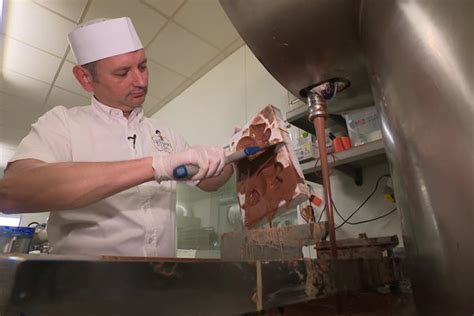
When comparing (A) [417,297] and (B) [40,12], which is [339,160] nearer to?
(A) [417,297]

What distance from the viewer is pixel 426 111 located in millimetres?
412

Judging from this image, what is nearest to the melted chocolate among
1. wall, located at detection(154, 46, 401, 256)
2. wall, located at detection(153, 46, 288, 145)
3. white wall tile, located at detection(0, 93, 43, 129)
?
wall, located at detection(154, 46, 401, 256)

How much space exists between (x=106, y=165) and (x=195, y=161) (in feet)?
0.66

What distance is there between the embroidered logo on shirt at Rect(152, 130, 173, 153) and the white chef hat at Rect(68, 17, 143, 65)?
31 cm

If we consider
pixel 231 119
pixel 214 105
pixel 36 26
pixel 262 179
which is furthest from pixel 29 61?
pixel 262 179

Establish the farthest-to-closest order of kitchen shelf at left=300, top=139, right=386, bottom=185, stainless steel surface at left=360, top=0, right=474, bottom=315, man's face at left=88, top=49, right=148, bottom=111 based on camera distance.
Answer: kitchen shelf at left=300, top=139, right=386, bottom=185 → man's face at left=88, top=49, right=148, bottom=111 → stainless steel surface at left=360, top=0, right=474, bottom=315

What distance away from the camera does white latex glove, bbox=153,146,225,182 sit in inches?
25.8

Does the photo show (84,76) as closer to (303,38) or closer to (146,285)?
(303,38)

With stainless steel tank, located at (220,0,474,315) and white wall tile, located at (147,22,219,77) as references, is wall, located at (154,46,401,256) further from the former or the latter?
stainless steel tank, located at (220,0,474,315)

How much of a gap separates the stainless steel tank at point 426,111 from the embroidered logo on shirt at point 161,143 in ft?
1.97

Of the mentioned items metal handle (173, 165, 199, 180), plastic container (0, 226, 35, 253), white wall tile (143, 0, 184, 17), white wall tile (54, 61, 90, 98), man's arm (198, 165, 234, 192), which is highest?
white wall tile (143, 0, 184, 17)

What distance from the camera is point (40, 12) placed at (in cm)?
187

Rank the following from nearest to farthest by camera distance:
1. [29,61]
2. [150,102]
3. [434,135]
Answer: [434,135] → [29,61] → [150,102]

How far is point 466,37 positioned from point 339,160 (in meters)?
0.78
